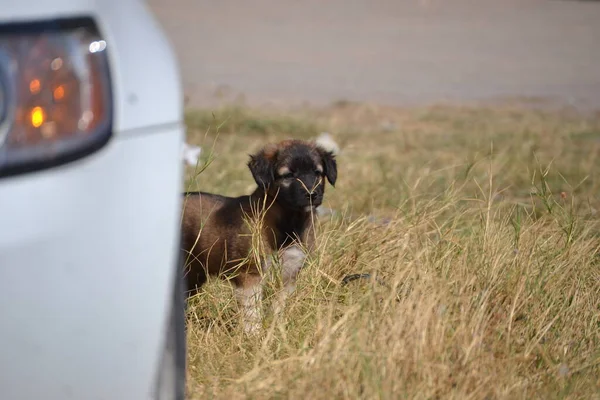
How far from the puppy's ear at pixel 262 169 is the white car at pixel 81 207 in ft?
8.34

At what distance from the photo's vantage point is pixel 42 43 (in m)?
2.01

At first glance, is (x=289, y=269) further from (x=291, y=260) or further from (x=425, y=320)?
(x=425, y=320)

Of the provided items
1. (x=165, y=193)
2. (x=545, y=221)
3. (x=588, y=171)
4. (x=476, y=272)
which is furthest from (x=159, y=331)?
(x=588, y=171)

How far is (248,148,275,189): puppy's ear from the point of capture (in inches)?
185

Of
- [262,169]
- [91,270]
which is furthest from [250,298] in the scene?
[91,270]

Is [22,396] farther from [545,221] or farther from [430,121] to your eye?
[430,121]

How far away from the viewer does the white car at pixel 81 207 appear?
76.2 inches

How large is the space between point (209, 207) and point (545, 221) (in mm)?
1715

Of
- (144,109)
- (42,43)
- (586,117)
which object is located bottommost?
(586,117)

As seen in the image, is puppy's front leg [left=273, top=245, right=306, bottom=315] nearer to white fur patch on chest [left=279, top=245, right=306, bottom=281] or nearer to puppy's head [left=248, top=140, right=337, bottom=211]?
white fur patch on chest [left=279, top=245, right=306, bottom=281]

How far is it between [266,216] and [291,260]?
0.44 m

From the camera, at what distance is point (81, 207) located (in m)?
1.97

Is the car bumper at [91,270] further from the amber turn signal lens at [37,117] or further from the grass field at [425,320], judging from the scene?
the grass field at [425,320]

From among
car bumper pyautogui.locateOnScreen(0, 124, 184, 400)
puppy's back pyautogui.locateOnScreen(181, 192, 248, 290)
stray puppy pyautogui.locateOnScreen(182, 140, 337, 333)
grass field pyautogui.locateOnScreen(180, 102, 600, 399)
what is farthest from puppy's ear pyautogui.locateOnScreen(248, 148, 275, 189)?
car bumper pyautogui.locateOnScreen(0, 124, 184, 400)
